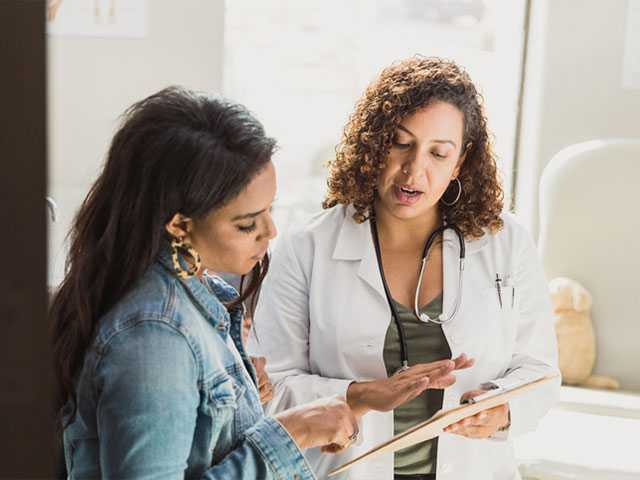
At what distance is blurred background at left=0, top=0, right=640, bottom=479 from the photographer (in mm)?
2412

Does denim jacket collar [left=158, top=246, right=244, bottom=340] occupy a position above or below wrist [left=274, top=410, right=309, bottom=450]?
above

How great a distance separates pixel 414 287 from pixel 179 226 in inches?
27.5

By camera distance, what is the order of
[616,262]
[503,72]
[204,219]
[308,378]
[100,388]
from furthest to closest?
[503,72], [616,262], [308,378], [204,219], [100,388]

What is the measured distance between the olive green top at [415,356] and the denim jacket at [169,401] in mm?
556

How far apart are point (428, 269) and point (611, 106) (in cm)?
140

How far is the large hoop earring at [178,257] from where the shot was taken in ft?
2.78

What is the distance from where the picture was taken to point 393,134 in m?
1.45

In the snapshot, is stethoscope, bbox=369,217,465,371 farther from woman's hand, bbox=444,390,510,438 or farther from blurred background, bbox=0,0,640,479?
blurred background, bbox=0,0,640,479

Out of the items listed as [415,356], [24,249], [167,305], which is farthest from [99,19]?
[24,249]

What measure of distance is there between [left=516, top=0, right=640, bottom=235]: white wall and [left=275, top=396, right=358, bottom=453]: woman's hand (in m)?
1.77

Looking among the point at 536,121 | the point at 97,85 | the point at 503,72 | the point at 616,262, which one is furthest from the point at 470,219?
the point at 97,85

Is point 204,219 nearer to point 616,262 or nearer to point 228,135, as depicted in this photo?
point 228,135

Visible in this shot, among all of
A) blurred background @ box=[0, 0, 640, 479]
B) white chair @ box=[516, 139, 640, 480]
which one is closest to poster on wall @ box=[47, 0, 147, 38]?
blurred background @ box=[0, 0, 640, 479]

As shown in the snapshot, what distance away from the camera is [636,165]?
7.94 ft
